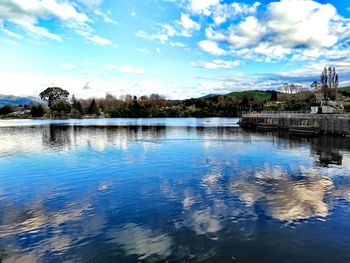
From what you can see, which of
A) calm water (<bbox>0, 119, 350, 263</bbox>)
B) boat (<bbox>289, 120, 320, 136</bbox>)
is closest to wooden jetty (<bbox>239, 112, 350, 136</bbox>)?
boat (<bbox>289, 120, 320, 136</bbox>)

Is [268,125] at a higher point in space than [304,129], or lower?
lower

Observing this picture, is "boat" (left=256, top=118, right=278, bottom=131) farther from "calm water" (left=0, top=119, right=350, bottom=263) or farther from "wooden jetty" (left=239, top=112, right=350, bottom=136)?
"calm water" (left=0, top=119, right=350, bottom=263)

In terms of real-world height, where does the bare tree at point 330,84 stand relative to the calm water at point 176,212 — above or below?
above

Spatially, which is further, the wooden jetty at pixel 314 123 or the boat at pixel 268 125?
the boat at pixel 268 125

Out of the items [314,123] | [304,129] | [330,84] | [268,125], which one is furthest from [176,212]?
[330,84]

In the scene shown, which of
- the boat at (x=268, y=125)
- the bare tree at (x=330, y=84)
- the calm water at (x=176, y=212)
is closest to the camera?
the calm water at (x=176, y=212)

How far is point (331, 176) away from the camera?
28094 mm

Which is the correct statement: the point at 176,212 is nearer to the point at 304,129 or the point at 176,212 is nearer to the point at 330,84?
the point at 304,129

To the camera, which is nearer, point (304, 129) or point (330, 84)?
point (304, 129)

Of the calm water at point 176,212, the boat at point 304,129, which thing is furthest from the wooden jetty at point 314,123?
the calm water at point 176,212

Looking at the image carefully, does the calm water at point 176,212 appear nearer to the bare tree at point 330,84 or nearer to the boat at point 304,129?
the boat at point 304,129

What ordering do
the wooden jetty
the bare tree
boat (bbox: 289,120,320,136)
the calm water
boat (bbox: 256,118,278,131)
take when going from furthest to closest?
the bare tree
boat (bbox: 256,118,278,131)
boat (bbox: 289,120,320,136)
the wooden jetty
the calm water

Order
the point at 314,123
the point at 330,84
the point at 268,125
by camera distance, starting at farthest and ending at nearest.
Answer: the point at 330,84 → the point at 268,125 → the point at 314,123

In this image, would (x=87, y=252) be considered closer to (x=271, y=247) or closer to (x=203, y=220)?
(x=203, y=220)
